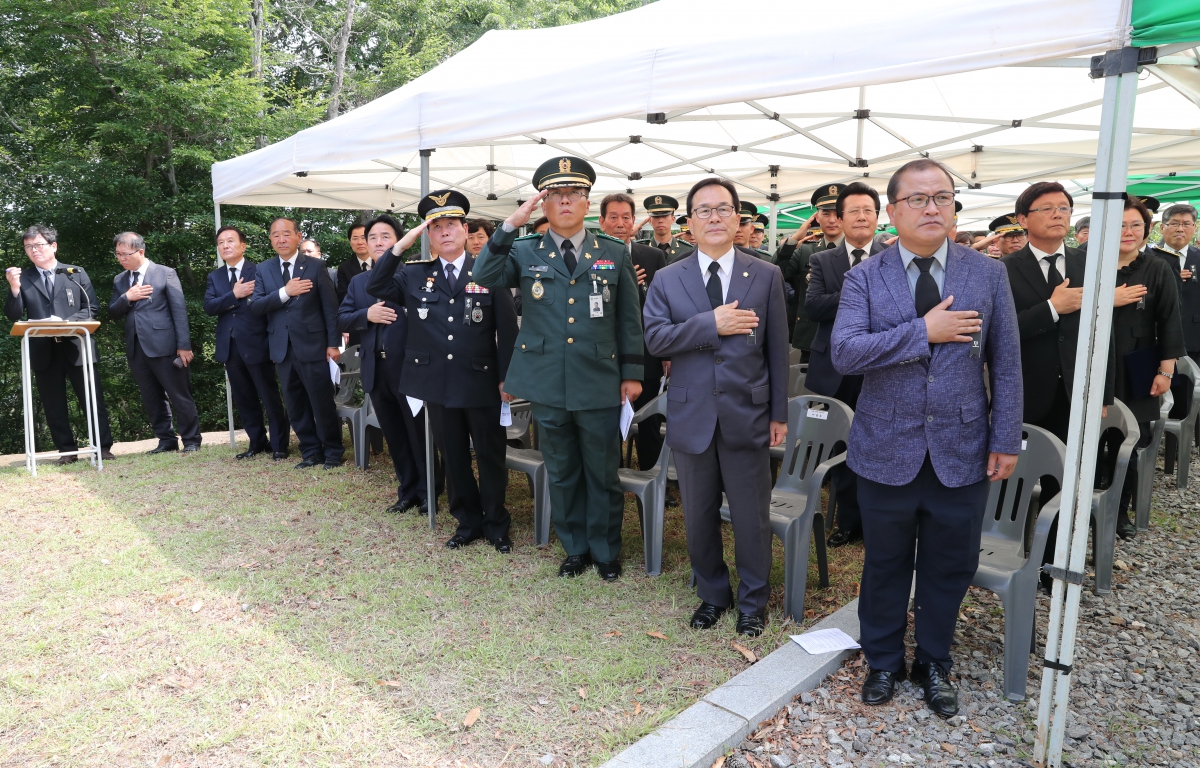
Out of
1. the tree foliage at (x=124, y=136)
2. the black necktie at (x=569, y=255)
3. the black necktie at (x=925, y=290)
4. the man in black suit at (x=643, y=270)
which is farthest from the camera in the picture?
the tree foliage at (x=124, y=136)

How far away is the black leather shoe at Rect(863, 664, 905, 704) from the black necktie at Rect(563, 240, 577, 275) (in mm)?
2162

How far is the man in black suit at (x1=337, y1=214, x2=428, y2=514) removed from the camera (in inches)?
192

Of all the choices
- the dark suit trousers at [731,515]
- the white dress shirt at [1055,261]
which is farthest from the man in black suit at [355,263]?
the white dress shirt at [1055,261]

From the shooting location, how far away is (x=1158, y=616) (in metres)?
3.35

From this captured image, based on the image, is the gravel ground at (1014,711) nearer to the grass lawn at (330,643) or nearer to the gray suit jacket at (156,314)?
the grass lawn at (330,643)

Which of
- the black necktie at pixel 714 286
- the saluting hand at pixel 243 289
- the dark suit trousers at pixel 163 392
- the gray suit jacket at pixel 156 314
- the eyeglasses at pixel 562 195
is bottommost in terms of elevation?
the dark suit trousers at pixel 163 392

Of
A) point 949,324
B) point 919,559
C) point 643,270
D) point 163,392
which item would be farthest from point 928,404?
point 163,392

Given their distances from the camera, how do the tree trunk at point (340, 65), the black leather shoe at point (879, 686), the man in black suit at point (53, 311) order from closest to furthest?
the black leather shoe at point (879, 686) → the man in black suit at point (53, 311) → the tree trunk at point (340, 65)

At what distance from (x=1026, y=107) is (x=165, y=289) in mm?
7319

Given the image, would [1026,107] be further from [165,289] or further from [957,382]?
[165,289]

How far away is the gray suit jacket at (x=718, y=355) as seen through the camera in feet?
9.95

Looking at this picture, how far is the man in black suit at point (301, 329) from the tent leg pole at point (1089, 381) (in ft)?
16.8

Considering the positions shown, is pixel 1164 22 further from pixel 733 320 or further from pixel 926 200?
pixel 733 320

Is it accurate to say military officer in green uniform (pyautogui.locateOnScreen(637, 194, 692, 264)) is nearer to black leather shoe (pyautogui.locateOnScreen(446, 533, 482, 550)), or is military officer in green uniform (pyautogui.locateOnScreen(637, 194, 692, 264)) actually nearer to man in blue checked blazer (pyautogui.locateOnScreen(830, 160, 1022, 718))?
black leather shoe (pyautogui.locateOnScreen(446, 533, 482, 550))
